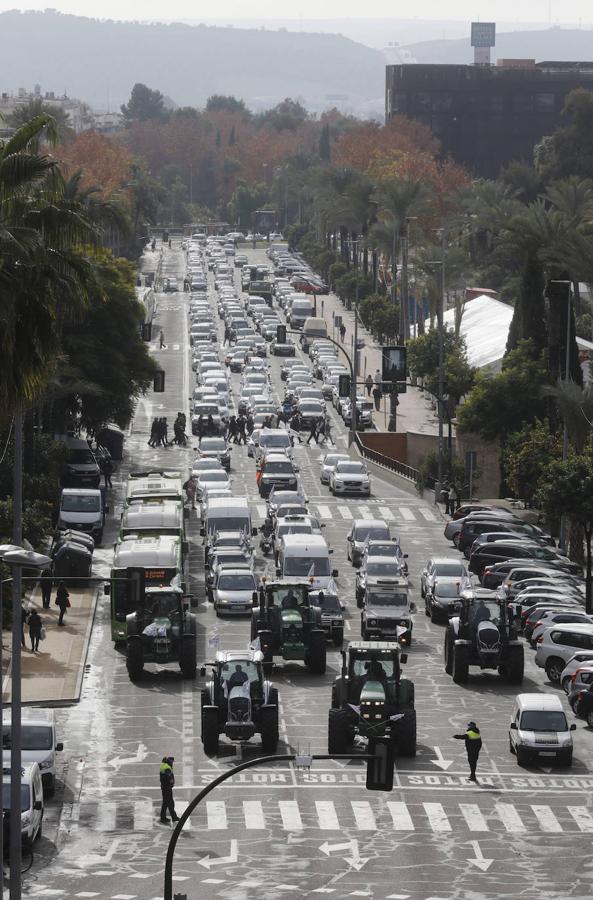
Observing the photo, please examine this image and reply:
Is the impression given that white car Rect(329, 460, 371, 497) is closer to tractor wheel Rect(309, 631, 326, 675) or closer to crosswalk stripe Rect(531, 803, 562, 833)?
tractor wheel Rect(309, 631, 326, 675)

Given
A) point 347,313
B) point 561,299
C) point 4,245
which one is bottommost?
point 347,313

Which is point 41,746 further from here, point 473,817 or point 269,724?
point 473,817

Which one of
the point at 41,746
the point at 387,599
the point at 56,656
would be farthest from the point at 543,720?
the point at 56,656

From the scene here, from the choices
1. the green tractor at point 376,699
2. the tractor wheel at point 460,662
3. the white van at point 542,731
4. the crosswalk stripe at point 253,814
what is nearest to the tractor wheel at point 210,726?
the green tractor at point 376,699

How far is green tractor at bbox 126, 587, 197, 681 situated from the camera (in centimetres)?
5209

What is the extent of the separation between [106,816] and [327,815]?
175 inches

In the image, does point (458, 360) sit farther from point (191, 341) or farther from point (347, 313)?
point (347, 313)

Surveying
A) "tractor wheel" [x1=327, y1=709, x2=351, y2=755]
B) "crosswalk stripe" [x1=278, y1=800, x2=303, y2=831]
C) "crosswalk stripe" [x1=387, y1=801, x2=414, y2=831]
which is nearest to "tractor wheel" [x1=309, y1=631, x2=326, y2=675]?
"tractor wheel" [x1=327, y1=709, x2=351, y2=755]

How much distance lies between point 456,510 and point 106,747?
35914mm

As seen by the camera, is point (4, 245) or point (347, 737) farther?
point (347, 737)

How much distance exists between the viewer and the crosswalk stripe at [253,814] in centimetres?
4003

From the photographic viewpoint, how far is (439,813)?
40938 millimetres

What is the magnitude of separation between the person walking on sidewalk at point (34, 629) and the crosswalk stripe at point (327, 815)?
15.9 meters

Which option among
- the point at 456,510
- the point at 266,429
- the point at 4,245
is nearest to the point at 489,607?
the point at 4,245
